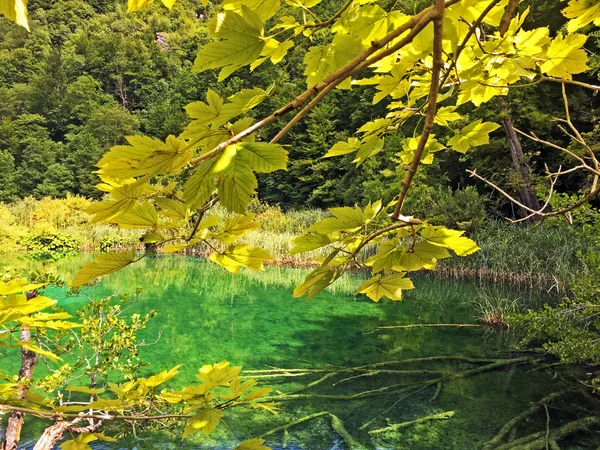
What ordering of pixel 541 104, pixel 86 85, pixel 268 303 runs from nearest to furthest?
pixel 268 303
pixel 541 104
pixel 86 85

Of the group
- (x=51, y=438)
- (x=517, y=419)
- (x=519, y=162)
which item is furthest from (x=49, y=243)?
(x=519, y=162)

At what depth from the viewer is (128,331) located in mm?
2113

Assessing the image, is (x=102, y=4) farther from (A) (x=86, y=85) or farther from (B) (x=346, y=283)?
(B) (x=346, y=283)

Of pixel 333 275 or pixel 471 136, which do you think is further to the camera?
pixel 471 136

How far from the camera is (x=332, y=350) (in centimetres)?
376

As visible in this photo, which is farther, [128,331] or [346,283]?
[346,283]

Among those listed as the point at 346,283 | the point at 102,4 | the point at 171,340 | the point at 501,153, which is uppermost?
the point at 102,4

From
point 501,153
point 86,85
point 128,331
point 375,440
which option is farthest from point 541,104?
point 86,85

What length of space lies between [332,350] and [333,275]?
3541mm

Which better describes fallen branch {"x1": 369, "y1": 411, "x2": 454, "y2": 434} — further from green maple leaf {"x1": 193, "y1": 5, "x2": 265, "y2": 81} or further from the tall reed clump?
the tall reed clump

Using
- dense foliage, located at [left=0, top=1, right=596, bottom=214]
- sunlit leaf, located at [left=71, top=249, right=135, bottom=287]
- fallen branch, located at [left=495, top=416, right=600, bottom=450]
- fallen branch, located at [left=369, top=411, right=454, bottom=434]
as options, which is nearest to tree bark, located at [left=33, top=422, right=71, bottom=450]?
sunlit leaf, located at [left=71, top=249, right=135, bottom=287]

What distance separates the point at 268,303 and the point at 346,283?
1.90m

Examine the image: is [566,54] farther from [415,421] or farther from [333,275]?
[415,421]

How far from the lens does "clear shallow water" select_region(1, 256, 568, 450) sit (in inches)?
94.9
